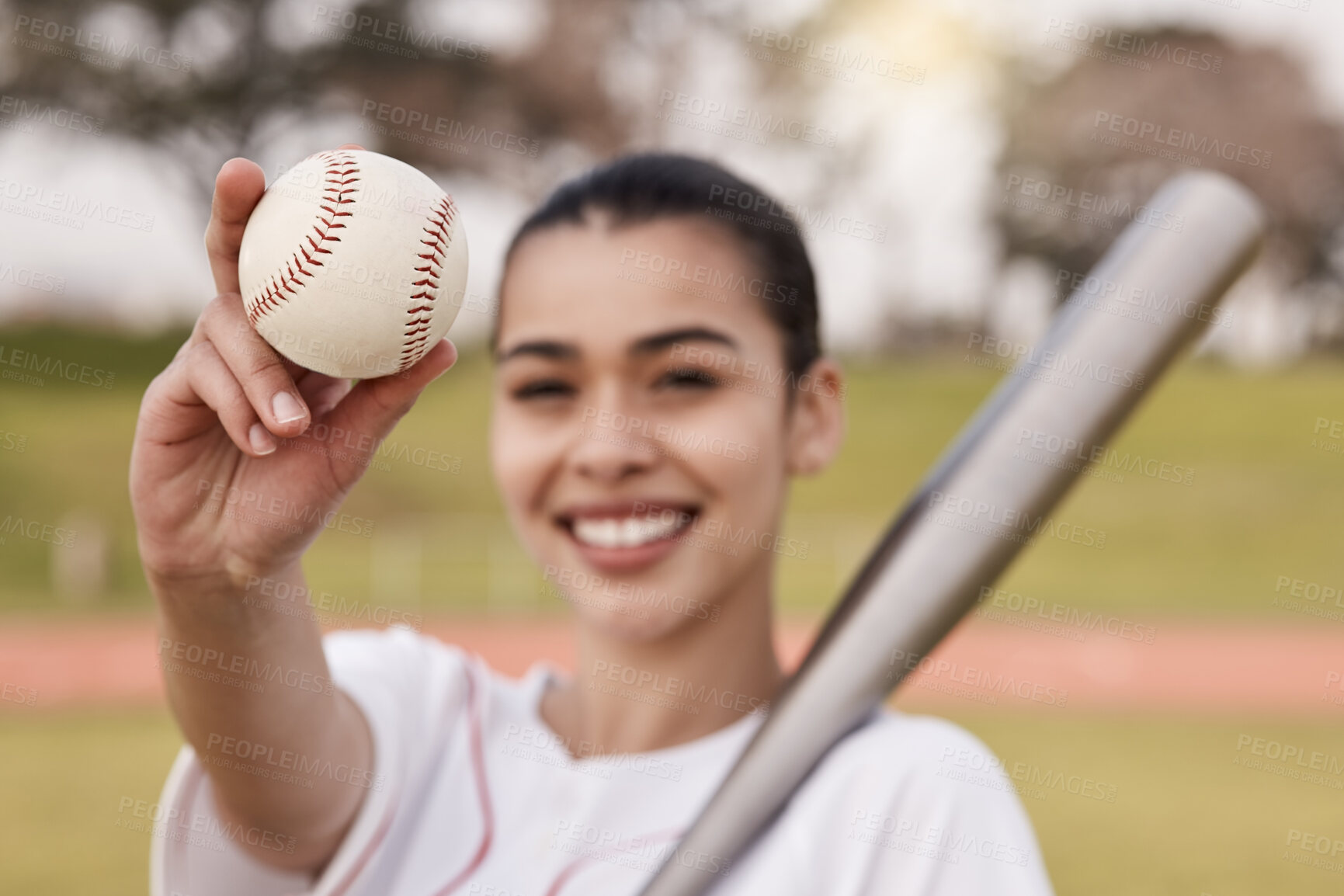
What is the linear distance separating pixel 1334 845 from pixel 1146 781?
3.21 feet

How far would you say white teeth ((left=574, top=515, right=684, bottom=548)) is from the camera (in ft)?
4.41

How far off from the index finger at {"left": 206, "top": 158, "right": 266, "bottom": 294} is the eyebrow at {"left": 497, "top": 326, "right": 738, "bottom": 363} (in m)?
0.36

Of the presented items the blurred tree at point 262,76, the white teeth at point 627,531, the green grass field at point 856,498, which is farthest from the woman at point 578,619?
the blurred tree at point 262,76

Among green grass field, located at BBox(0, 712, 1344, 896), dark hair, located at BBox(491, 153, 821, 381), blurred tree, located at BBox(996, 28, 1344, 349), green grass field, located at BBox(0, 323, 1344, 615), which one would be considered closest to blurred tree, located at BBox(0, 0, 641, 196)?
green grass field, located at BBox(0, 323, 1344, 615)

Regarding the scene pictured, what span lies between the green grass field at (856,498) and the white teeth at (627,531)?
908 centimetres

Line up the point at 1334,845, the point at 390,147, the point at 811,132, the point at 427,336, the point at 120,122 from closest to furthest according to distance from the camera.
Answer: the point at 427,336, the point at 1334,845, the point at 120,122, the point at 390,147, the point at 811,132

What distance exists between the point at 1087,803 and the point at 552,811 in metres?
4.29

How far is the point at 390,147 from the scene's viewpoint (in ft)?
62.1

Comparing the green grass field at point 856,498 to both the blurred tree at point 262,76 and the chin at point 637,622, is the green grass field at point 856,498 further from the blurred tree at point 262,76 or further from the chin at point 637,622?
the chin at point 637,622

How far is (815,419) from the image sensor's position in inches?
59.1

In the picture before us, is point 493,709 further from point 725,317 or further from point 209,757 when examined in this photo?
point 725,317

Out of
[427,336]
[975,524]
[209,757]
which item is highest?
[427,336]

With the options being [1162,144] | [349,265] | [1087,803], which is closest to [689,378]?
[349,265]

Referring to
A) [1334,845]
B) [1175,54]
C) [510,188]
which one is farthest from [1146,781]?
[1175,54]
